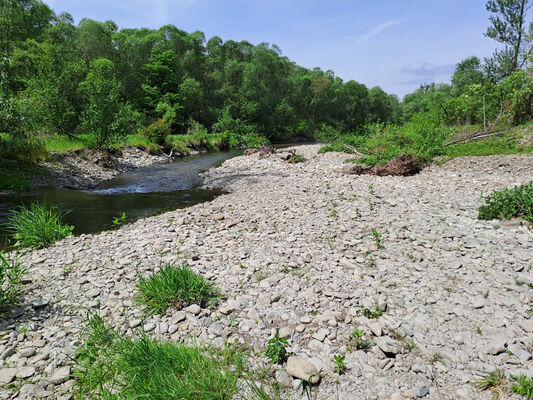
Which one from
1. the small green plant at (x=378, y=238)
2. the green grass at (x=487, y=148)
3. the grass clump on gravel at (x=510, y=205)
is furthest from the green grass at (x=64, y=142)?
the green grass at (x=487, y=148)

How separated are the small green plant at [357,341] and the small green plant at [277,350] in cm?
82

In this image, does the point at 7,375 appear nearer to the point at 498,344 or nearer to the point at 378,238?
the point at 498,344

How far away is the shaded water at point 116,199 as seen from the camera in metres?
9.92

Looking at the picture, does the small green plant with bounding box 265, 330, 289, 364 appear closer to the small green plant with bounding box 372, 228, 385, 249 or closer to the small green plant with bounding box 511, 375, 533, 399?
the small green plant with bounding box 511, 375, 533, 399

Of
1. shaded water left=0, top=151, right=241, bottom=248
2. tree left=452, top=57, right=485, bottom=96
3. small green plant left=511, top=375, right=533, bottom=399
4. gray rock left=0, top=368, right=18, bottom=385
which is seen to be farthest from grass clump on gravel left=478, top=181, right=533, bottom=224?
tree left=452, top=57, right=485, bottom=96

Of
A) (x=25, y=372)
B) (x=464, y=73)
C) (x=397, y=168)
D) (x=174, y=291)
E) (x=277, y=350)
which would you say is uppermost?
(x=464, y=73)

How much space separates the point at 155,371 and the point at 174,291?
158cm

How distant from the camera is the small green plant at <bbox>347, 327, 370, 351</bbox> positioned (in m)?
3.51

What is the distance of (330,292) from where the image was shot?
459 centimetres

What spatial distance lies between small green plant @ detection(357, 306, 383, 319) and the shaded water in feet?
26.9

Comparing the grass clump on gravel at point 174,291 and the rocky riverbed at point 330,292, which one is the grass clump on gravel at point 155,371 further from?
the grass clump on gravel at point 174,291

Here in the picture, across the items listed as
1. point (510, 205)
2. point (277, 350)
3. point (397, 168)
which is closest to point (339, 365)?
point (277, 350)

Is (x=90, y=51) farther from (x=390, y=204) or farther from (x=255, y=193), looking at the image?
(x=390, y=204)

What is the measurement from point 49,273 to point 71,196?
933 centimetres
